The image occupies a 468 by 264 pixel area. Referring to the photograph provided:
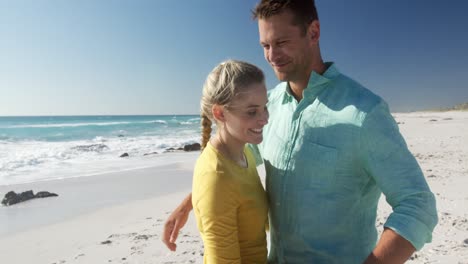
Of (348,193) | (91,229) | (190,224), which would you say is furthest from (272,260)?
(91,229)

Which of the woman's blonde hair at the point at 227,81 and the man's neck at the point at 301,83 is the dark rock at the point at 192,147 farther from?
the woman's blonde hair at the point at 227,81

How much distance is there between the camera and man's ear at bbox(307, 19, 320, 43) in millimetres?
2127

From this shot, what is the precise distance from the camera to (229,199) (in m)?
1.75

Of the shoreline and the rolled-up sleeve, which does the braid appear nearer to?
the rolled-up sleeve

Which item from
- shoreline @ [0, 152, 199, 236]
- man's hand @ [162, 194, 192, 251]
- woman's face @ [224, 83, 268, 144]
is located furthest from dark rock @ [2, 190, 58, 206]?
woman's face @ [224, 83, 268, 144]

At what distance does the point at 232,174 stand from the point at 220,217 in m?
0.20

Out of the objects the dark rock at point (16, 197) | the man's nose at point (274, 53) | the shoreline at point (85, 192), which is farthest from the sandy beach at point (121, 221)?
the man's nose at point (274, 53)

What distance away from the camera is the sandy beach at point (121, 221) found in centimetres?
527

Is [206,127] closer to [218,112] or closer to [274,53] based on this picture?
[218,112]

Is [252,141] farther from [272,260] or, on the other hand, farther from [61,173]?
[61,173]

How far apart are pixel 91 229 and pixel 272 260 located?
5.31m

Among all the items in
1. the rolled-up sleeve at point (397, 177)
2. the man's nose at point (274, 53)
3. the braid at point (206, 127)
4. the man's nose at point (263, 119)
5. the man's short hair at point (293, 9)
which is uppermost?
the man's short hair at point (293, 9)

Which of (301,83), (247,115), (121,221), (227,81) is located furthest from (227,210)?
(121,221)

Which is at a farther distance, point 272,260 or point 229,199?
point 272,260
